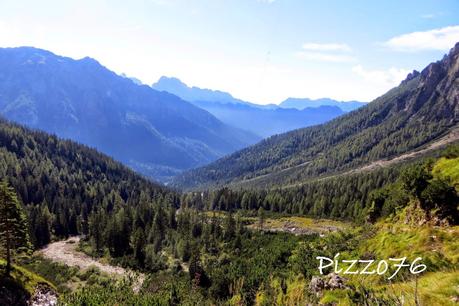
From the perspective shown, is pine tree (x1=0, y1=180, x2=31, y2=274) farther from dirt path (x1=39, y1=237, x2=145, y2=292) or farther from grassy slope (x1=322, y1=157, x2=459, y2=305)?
grassy slope (x1=322, y1=157, x2=459, y2=305)

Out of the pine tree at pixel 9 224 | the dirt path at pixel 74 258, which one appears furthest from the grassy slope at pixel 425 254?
the dirt path at pixel 74 258

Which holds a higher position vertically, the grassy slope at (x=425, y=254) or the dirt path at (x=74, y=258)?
the grassy slope at (x=425, y=254)

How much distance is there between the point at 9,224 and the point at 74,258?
217ft

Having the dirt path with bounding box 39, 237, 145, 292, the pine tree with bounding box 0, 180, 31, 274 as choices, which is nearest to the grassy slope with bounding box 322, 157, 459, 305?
the pine tree with bounding box 0, 180, 31, 274

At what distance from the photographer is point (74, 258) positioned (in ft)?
395

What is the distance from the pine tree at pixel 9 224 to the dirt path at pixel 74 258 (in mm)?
34077

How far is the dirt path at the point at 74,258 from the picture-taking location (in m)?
103

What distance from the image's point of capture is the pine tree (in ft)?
195

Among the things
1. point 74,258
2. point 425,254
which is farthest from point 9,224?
point 74,258

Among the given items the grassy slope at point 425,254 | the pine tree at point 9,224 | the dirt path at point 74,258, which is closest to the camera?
the grassy slope at point 425,254

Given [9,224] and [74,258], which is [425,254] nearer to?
[9,224]

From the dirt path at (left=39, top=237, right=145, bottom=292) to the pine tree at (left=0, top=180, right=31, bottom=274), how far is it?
112 ft

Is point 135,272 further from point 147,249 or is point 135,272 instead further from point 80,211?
point 80,211

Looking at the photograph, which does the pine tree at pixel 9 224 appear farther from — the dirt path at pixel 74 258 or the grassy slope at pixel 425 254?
the grassy slope at pixel 425 254
